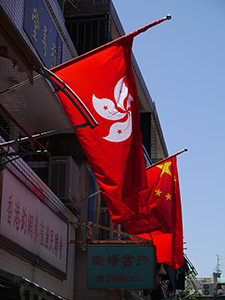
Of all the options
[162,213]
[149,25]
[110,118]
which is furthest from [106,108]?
[162,213]

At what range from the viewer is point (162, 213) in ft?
49.1

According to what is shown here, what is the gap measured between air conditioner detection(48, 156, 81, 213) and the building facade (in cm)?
3

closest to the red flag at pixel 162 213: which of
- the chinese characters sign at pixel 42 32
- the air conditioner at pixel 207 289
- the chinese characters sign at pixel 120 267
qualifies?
the chinese characters sign at pixel 120 267

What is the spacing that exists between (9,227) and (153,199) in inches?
216

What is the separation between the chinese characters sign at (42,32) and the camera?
12.7m

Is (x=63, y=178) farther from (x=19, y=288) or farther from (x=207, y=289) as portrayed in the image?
(x=207, y=289)

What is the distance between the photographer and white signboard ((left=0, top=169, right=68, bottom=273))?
1038 centimetres

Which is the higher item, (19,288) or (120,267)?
(120,267)

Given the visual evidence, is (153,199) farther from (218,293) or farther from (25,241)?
(218,293)

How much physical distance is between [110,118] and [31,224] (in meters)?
3.77

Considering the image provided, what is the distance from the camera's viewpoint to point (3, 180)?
10.1 m

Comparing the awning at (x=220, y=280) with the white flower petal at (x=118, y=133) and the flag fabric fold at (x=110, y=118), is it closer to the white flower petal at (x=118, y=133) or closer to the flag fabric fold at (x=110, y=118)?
the flag fabric fold at (x=110, y=118)

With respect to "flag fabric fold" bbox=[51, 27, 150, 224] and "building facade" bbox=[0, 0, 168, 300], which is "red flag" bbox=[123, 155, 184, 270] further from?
"flag fabric fold" bbox=[51, 27, 150, 224]

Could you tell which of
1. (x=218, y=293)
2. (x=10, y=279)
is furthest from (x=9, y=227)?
(x=218, y=293)
